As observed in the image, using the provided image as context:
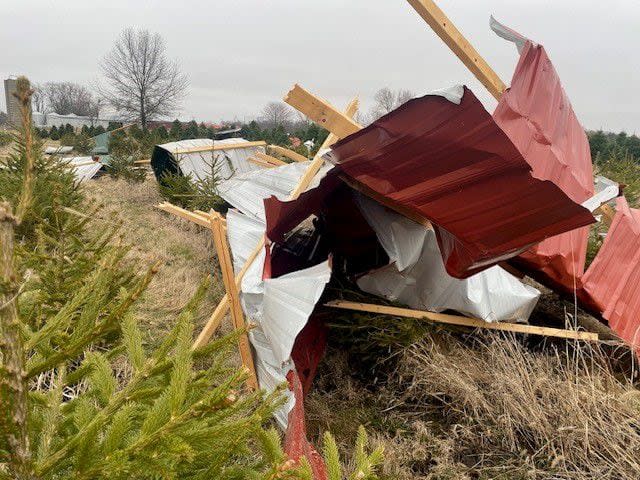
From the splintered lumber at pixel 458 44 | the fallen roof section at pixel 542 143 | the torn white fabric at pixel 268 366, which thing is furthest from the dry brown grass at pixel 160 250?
the fallen roof section at pixel 542 143

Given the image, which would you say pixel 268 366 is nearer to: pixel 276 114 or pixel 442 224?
pixel 442 224

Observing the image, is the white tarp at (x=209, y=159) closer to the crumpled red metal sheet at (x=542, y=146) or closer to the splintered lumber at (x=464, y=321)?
the splintered lumber at (x=464, y=321)

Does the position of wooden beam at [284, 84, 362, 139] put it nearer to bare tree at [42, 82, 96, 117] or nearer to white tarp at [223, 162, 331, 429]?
white tarp at [223, 162, 331, 429]

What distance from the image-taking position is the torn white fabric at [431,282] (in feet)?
10.4

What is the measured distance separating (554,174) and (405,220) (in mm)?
1189

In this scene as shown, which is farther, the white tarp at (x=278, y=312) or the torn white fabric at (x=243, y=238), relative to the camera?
the torn white fabric at (x=243, y=238)

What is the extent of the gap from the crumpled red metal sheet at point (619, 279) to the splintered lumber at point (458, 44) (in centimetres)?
151

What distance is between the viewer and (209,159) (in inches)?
434

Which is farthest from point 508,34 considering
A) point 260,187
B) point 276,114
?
point 276,114

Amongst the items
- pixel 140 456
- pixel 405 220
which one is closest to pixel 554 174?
pixel 405 220

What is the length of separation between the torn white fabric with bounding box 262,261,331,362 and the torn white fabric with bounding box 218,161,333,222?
2848mm

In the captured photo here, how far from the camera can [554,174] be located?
11.0ft

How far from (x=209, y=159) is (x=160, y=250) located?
4614 millimetres

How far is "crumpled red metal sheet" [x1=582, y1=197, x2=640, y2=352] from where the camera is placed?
3.28 meters
